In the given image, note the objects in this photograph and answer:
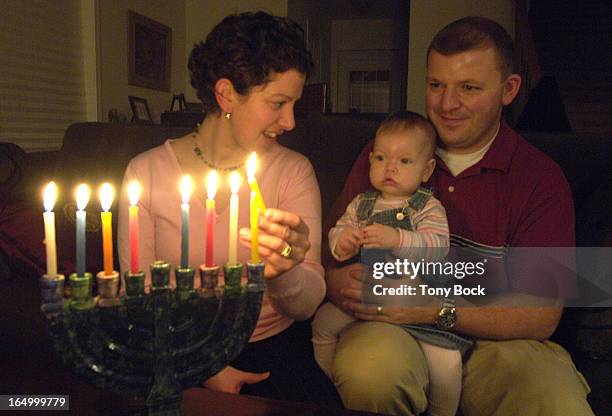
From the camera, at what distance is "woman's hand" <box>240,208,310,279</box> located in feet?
2.71

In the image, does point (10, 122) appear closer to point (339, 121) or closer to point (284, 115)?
point (339, 121)

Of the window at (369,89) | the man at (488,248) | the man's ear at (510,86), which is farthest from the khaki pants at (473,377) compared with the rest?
the window at (369,89)

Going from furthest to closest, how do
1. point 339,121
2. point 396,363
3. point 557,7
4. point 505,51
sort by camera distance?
point 557,7 → point 339,121 → point 505,51 → point 396,363

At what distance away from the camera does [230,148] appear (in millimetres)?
1497

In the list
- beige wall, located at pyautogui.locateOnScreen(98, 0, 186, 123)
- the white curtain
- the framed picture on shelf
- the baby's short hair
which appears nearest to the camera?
the baby's short hair

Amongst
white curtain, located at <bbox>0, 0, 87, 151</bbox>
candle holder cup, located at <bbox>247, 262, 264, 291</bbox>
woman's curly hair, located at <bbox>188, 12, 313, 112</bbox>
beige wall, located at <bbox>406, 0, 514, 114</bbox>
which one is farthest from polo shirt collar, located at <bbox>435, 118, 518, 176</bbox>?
beige wall, located at <bbox>406, 0, 514, 114</bbox>

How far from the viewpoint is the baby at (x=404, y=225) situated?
1.29 metres

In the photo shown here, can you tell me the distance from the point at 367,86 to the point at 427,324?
26.0 ft

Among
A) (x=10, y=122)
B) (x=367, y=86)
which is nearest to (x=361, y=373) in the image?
(x=10, y=122)

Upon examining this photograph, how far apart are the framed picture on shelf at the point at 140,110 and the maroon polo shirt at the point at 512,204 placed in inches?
156

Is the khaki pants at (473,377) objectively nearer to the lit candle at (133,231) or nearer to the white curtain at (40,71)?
the lit candle at (133,231)

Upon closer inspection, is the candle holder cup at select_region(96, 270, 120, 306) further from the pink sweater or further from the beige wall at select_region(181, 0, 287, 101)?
the beige wall at select_region(181, 0, 287, 101)

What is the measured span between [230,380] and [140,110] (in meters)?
4.35

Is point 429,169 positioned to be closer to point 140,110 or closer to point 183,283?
point 183,283
